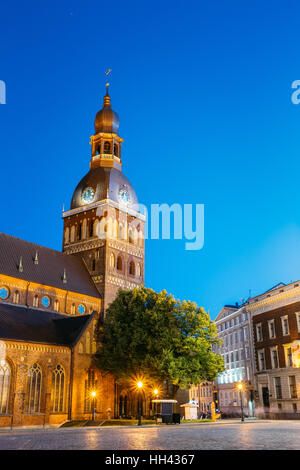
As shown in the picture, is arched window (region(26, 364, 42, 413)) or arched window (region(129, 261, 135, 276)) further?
arched window (region(129, 261, 135, 276))

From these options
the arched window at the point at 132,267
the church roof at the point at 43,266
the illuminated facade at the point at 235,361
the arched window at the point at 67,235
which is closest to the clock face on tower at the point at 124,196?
the arched window at the point at 132,267

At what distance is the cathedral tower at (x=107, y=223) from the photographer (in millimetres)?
61219

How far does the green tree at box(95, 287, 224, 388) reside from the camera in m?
44.7

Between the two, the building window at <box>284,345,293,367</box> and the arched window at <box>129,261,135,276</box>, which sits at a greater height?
the arched window at <box>129,261,135,276</box>

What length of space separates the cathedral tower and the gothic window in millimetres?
11220

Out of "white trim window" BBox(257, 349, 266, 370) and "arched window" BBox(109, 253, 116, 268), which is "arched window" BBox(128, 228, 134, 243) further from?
"white trim window" BBox(257, 349, 266, 370)

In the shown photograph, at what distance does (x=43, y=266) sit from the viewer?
5466 centimetres

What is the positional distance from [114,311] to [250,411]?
33.1 m

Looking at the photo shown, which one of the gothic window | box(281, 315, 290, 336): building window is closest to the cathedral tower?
the gothic window

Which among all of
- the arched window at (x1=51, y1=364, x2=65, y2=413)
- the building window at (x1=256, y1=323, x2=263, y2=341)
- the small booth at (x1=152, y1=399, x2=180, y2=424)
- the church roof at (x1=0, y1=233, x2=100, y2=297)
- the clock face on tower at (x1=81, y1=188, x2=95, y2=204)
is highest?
the clock face on tower at (x1=81, y1=188, x2=95, y2=204)

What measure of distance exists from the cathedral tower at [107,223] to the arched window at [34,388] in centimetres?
1628

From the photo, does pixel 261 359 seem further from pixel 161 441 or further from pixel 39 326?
pixel 161 441
